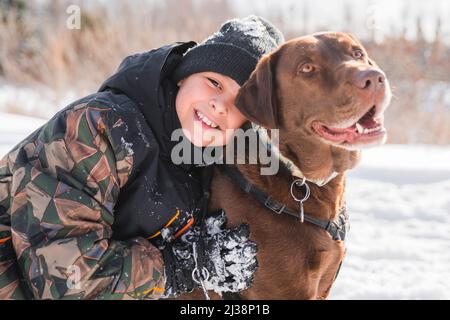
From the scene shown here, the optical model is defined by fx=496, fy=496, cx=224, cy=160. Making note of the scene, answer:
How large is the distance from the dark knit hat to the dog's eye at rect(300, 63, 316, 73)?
0.31 meters

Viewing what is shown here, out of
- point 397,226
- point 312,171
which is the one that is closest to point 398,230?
point 397,226

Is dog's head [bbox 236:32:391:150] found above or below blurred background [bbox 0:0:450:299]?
above

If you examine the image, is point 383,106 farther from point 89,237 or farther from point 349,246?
point 349,246

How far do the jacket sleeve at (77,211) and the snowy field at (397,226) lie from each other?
1.56m

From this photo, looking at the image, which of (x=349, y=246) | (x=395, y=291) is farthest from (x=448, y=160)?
(x=395, y=291)

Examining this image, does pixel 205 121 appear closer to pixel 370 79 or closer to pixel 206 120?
pixel 206 120

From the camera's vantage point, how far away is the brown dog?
89.5 inches

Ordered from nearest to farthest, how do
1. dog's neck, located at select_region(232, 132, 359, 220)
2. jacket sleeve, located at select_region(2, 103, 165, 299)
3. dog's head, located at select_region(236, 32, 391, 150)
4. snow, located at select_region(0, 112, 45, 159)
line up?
jacket sleeve, located at select_region(2, 103, 165, 299)
dog's head, located at select_region(236, 32, 391, 150)
dog's neck, located at select_region(232, 132, 359, 220)
snow, located at select_region(0, 112, 45, 159)

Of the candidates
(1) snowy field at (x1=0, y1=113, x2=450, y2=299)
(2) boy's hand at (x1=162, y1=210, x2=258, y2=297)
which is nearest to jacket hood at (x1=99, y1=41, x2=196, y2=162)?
(2) boy's hand at (x1=162, y1=210, x2=258, y2=297)

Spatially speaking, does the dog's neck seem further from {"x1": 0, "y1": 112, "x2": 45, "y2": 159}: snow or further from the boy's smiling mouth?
{"x1": 0, "y1": 112, "x2": 45, "y2": 159}: snow

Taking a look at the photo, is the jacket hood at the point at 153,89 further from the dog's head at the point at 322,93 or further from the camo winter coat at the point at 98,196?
the dog's head at the point at 322,93

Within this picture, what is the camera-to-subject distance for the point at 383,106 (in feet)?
7.23

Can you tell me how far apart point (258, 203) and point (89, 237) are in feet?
2.74

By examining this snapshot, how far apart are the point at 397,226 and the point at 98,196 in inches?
119
